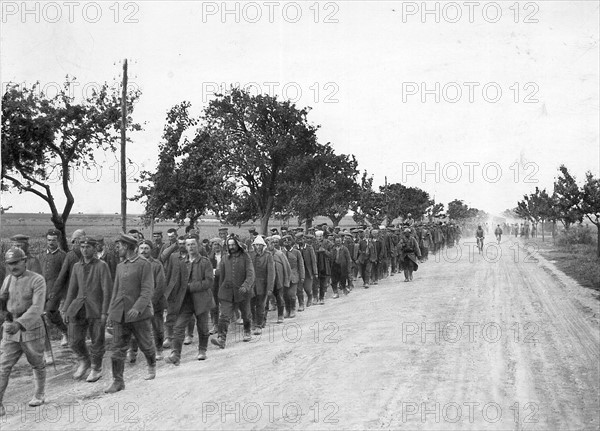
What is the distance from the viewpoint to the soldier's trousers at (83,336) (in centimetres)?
735

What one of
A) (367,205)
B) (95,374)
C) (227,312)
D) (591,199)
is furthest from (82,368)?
(367,205)

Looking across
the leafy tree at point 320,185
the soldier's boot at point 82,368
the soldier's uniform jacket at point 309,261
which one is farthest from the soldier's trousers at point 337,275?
the leafy tree at point 320,185

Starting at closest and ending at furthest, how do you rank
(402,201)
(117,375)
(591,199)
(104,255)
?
(117,375), (104,255), (591,199), (402,201)

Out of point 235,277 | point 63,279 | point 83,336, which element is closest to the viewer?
point 83,336

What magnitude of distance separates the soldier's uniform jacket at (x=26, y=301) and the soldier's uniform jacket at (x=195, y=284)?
2206mm

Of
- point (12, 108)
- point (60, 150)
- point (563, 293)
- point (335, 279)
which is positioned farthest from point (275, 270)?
point (60, 150)

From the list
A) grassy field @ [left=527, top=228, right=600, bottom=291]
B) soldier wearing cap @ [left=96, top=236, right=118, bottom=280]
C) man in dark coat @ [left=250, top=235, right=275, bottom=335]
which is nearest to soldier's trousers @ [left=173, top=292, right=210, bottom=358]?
soldier wearing cap @ [left=96, top=236, right=118, bottom=280]

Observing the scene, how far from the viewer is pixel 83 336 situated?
754 cm

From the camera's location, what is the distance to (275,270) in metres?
11.3

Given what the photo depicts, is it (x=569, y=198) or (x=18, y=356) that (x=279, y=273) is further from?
(x=569, y=198)

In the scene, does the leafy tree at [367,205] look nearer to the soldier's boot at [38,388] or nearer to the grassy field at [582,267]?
the grassy field at [582,267]

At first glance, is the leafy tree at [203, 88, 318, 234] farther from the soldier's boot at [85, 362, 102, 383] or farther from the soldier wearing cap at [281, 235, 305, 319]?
the soldier's boot at [85, 362, 102, 383]

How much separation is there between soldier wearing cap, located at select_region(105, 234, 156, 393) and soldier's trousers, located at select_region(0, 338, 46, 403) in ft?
2.59

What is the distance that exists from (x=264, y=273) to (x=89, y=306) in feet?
12.8
